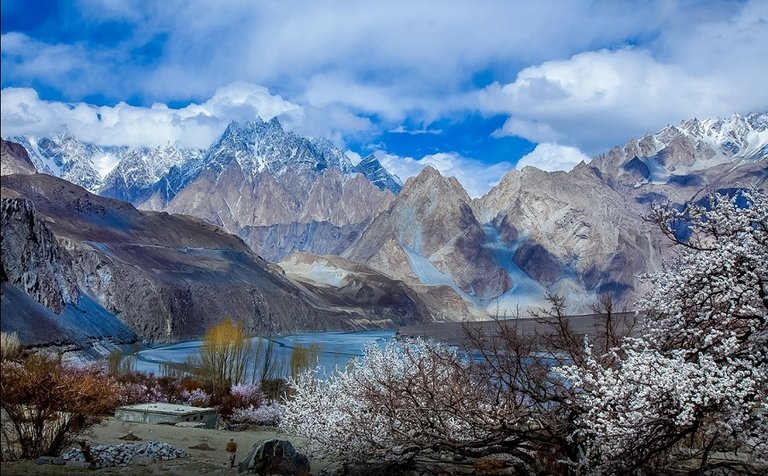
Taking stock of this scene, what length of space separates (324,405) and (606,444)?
1096 cm

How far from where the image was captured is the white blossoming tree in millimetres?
10633

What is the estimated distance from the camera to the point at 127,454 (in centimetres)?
1609

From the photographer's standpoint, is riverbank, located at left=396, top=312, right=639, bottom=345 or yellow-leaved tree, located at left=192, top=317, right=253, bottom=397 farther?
yellow-leaved tree, located at left=192, top=317, right=253, bottom=397

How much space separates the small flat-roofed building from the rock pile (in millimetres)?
9536

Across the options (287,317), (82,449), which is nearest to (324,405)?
(82,449)

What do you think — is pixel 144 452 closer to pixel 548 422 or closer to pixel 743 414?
pixel 548 422

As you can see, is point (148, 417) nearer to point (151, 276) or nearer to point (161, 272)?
point (151, 276)

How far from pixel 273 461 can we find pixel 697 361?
9794 millimetres

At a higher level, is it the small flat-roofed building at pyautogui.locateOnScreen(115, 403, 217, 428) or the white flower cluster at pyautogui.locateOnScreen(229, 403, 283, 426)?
the small flat-roofed building at pyautogui.locateOnScreen(115, 403, 217, 428)

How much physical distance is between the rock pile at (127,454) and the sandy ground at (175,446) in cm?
29

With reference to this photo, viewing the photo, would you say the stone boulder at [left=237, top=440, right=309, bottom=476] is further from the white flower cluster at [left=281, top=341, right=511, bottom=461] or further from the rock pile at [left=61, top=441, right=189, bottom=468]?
the rock pile at [left=61, top=441, right=189, bottom=468]

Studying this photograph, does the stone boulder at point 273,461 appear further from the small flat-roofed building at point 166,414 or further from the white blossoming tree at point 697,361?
the small flat-roofed building at point 166,414

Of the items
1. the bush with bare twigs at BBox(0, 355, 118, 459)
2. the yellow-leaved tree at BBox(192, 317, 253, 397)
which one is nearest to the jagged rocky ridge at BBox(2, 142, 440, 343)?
the yellow-leaved tree at BBox(192, 317, 253, 397)

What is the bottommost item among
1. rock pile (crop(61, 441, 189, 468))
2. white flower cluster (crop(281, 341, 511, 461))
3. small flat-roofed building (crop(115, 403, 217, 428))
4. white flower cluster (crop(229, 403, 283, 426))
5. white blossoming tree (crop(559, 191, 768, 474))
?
white flower cluster (crop(229, 403, 283, 426))
